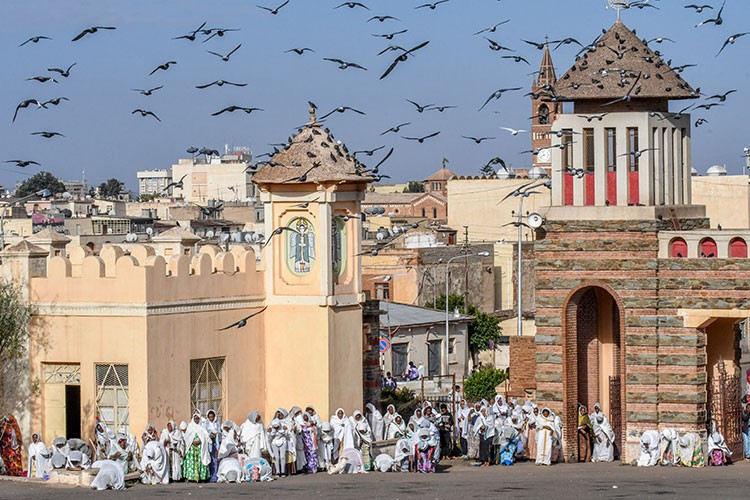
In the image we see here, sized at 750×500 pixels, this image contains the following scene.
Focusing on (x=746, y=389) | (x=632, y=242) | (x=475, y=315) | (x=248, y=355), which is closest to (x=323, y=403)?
(x=248, y=355)

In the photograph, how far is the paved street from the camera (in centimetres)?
2259

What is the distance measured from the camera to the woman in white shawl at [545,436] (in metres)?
28.7

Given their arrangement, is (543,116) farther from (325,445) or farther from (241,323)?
(325,445)

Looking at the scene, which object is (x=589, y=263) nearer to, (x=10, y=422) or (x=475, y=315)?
(x=10, y=422)

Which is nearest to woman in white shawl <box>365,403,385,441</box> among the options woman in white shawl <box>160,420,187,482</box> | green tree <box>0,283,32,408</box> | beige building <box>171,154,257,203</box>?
woman in white shawl <box>160,420,187,482</box>

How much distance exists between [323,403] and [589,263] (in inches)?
205

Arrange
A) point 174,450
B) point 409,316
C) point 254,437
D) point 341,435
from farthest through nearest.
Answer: point 409,316, point 341,435, point 254,437, point 174,450

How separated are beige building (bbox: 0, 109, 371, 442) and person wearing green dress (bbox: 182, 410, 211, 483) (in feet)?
3.00

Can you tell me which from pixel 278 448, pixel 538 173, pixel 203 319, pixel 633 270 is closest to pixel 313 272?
pixel 203 319

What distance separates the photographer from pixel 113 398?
26.0 meters

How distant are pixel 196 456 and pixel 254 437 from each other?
3.62ft

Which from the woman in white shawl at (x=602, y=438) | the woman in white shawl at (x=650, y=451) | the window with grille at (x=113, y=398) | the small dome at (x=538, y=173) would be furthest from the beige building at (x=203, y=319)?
the small dome at (x=538, y=173)

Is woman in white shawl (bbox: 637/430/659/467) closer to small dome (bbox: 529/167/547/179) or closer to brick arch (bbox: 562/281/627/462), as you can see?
brick arch (bbox: 562/281/627/462)

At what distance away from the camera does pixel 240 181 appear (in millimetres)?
104125
